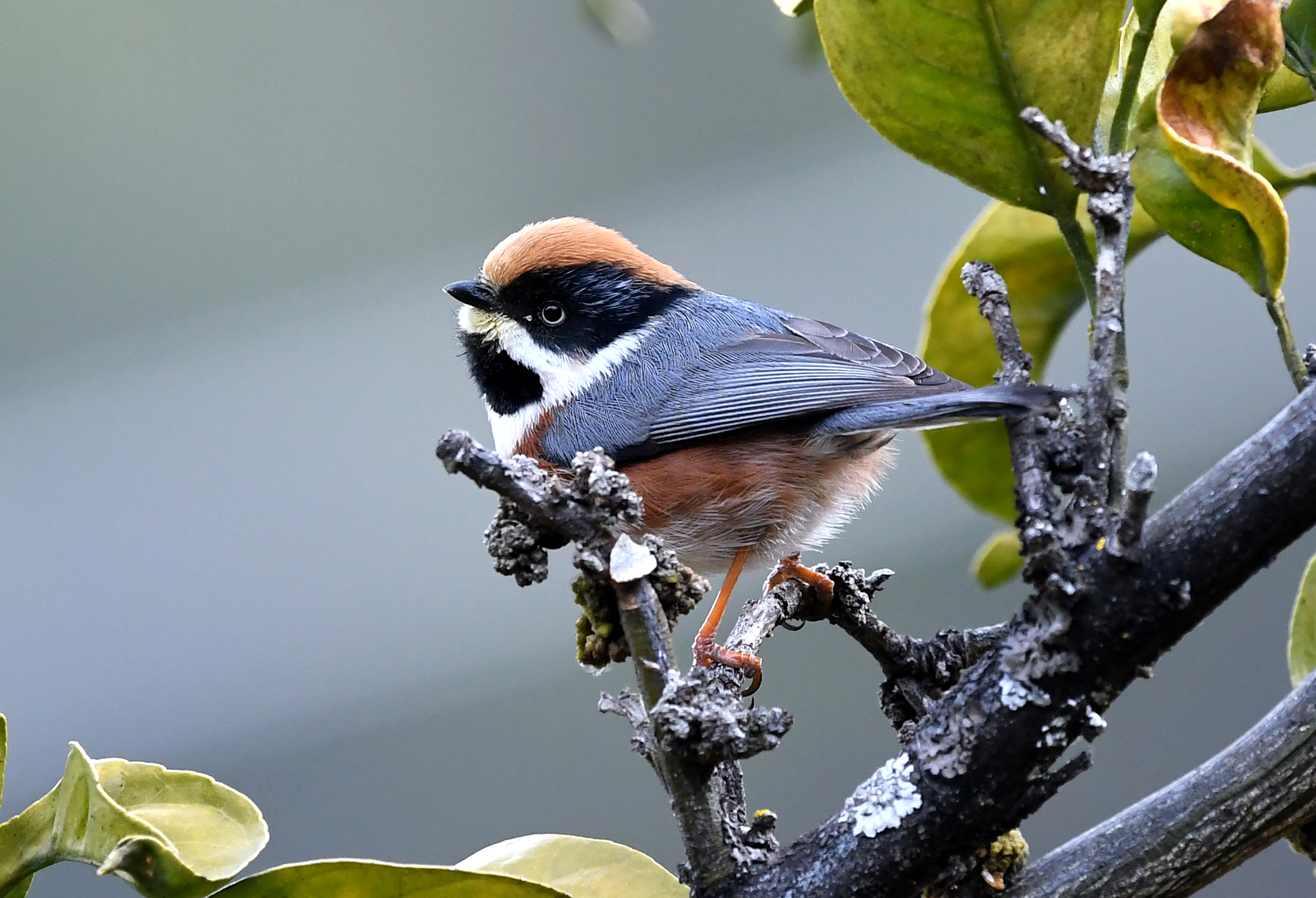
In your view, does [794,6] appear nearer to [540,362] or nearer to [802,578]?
[802,578]

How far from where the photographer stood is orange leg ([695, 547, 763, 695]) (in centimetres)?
192

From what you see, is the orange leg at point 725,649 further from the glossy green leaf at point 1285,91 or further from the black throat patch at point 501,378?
the glossy green leaf at point 1285,91

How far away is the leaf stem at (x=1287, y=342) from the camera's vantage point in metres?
1.40

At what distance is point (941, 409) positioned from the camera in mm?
2119

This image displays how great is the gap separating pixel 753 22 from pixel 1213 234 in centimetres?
630

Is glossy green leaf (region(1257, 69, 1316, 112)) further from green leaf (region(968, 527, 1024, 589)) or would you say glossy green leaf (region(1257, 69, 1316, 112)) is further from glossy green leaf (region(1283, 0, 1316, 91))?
green leaf (region(968, 527, 1024, 589))

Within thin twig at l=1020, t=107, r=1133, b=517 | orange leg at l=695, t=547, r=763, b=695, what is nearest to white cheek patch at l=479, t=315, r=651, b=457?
orange leg at l=695, t=547, r=763, b=695

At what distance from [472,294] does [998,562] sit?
1.40m

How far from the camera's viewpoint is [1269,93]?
1.73 meters

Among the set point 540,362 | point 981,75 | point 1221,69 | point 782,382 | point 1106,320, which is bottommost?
point 1106,320

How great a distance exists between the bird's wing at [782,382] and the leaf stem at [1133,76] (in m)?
0.88

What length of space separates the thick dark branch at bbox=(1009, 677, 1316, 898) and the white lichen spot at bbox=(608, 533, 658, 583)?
21.9 inches

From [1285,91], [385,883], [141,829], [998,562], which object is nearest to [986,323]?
[998,562]

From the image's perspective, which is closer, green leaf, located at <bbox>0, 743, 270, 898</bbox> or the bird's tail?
green leaf, located at <bbox>0, 743, 270, 898</bbox>
